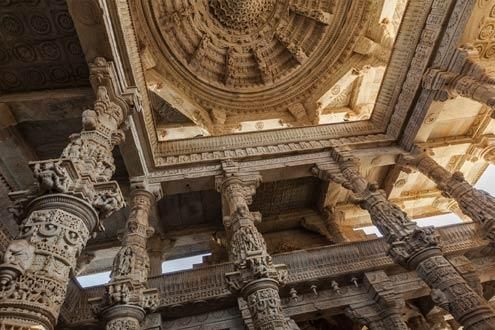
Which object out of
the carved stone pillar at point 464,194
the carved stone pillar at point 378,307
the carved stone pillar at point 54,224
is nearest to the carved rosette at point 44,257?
the carved stone pillar at point 54,224

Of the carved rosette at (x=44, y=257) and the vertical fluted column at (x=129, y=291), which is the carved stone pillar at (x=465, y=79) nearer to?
the vertical fluted column at (x=129, y=291)

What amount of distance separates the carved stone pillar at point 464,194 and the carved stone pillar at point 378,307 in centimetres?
241

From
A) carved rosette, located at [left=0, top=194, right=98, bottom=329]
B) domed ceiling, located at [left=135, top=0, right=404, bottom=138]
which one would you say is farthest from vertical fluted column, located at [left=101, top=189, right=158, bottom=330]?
domed ceiling, located at [left=135, top=0, right=404, bottom=138]

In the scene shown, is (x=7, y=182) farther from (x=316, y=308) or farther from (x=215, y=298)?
(x=316, y=308)

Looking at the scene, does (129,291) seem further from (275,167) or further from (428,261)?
(275,167)

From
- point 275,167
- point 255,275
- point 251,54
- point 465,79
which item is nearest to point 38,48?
point 255,275

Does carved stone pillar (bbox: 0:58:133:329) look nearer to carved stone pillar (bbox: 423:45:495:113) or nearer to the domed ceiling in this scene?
the domed ceiling

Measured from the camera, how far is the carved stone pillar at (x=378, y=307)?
272 inches

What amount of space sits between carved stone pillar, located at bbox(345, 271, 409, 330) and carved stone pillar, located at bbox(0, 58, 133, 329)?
5.83 metres

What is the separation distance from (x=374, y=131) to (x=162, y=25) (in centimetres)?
863

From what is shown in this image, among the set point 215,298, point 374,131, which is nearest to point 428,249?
point 215,298

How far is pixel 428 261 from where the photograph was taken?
19.5 feet

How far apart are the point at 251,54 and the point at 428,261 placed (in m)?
11.8

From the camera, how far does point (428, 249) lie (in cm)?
609
